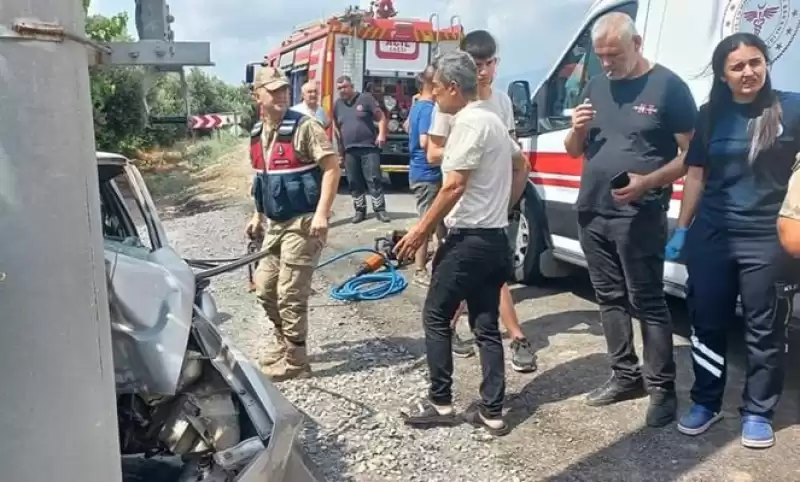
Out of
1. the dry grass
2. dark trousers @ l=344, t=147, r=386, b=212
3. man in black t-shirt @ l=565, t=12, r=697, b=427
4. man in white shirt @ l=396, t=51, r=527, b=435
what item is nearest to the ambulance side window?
man in black t-shirt @ l=565, t=12, r=697, b=427

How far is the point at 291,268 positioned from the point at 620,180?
1.86 m

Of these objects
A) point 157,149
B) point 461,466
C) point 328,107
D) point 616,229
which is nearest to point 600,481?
point 461,466

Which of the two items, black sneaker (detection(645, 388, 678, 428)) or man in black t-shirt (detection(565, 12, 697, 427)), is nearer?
man in black t-shirt (detection(565, 12, 697, 427))

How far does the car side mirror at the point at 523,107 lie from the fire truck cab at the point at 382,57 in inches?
248

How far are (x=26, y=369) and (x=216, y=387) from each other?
1.16m

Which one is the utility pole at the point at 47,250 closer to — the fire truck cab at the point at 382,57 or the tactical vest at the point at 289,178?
the tactical vest at the point at 289,178

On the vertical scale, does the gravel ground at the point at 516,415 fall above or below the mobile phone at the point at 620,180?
below

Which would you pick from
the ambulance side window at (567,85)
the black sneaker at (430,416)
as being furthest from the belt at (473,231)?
the ambulance side window at (567,85)

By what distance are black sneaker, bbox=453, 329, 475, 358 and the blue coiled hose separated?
4.89 feet

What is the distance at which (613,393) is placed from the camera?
4238 mm

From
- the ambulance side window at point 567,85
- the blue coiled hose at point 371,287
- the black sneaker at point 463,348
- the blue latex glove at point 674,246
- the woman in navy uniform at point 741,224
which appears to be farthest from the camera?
the blue coiled hose at point 371,287

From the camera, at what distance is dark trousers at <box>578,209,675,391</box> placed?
389cm

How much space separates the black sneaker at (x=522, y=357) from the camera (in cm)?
476

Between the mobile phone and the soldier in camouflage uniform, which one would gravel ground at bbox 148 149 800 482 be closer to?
the soldier in camouflage uniform
